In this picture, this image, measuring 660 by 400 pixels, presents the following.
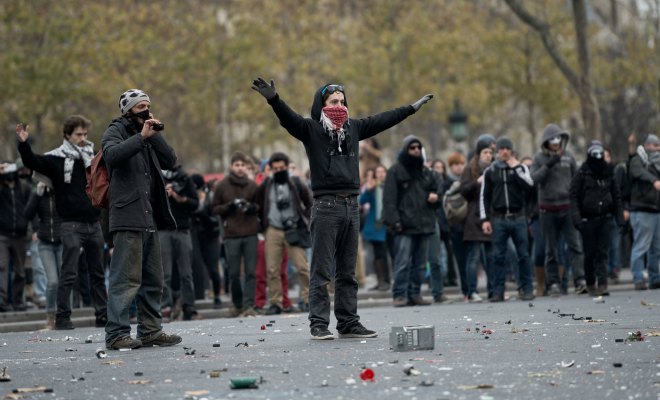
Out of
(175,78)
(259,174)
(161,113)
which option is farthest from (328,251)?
(161,113)

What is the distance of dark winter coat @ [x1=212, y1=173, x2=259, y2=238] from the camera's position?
70.5ft

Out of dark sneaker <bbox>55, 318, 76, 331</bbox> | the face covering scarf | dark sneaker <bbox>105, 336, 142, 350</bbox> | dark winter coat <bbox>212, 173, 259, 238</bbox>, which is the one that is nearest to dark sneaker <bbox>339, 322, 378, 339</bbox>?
the face covering scarf

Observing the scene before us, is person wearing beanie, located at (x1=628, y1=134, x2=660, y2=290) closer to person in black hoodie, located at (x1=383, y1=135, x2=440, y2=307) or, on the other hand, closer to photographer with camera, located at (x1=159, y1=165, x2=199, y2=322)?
person in black hoodie, located at (x1=383, y1=135, x2=440, y2=307)

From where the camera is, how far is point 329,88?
47.3 feet

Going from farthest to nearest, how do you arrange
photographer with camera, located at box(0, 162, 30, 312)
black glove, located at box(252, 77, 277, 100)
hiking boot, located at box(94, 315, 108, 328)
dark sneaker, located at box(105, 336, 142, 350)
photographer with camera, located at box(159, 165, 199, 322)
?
1. photographer with camera, located at box(0, 162, 30, 312)
2. photographer with camera, located at box(159, 165, 199, 322)
3. hiking boot, located at box(94, 315, 108, 328)
4. dark sneaker, located at box(105, 336, 142, 350)
5. black glove, located at box(252, 77, 277, 100)

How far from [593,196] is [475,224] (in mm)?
1560

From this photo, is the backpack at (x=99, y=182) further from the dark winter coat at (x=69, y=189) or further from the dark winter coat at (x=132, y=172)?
the dark winter coat at (x=69, y=189)

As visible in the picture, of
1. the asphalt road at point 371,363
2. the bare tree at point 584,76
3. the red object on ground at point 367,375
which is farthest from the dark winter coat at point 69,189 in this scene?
the bare tree at point 584,76

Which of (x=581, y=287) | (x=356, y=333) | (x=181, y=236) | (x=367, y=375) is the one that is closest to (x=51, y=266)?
(x=181, y=236)

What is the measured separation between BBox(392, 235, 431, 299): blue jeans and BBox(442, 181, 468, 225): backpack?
1.46 metres

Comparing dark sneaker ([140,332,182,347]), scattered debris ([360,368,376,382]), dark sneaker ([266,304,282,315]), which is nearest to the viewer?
scattered debris ([360,368,376,382])

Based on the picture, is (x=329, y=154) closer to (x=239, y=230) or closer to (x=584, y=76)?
(x=239, y=230)

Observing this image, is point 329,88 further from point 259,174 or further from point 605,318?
point 259,174

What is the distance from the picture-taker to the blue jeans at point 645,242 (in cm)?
2266
